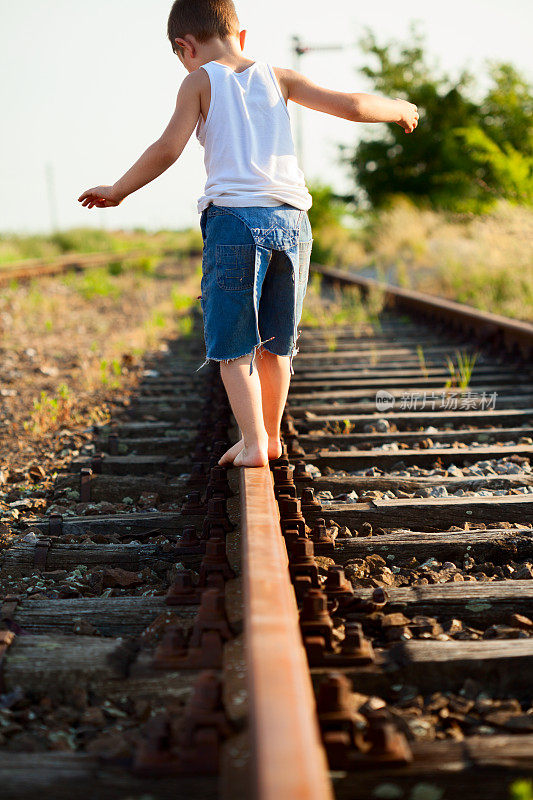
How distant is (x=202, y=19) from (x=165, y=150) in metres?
0.47

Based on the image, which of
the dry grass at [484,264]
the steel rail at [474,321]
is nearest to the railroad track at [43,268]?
the dry grass at [484,264]

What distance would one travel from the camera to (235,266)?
269 centimetres

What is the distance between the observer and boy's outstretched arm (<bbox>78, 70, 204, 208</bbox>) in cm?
268

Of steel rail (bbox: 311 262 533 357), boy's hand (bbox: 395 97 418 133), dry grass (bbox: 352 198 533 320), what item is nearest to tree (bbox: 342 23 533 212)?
dry grass (bbox: 352 198 533 320)

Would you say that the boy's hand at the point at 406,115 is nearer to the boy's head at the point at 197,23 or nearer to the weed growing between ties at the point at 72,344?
the boy's head at the point at 197,23

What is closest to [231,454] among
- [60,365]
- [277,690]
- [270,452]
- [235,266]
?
[270,452]

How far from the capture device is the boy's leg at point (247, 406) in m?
2.71

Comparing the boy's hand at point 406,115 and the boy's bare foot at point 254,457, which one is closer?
the boy's bare foot at point 254,457

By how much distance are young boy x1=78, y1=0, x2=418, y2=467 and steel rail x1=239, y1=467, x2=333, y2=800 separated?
3.03ft

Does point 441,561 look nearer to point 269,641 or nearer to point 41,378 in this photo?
point 269,641

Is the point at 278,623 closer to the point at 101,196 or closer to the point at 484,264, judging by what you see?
the point at 101,196

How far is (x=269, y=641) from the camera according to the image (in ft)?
4.47

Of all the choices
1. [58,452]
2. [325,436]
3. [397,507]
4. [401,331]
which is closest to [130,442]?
[58,452]

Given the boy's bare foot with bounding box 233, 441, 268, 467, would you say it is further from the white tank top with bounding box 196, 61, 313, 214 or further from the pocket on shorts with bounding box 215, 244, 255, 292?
the white tank top with bounding box 196, 61, 313, 214
